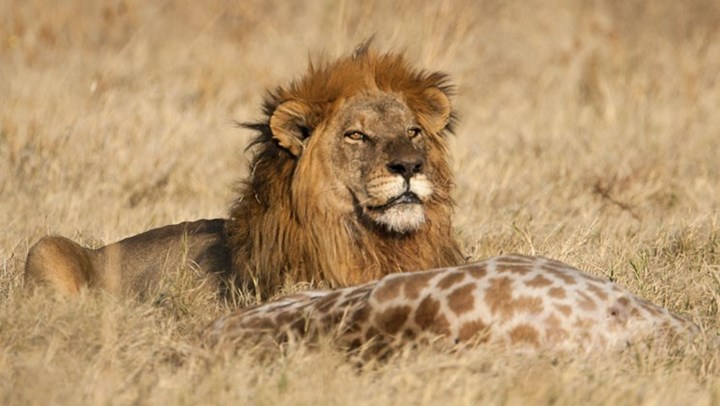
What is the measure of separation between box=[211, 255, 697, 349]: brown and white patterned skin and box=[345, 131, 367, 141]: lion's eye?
1219 mm

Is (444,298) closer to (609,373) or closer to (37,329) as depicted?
(609,373)

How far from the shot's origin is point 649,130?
1024 cm

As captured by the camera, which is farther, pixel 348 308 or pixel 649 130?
pixel 649 130

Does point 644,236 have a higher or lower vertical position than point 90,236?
lower

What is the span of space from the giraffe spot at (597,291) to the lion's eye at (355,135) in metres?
1.53

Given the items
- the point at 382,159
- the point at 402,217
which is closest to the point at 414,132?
the point at 382,159

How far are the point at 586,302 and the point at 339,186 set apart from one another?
1606 mm

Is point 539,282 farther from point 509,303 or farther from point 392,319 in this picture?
point 392,319

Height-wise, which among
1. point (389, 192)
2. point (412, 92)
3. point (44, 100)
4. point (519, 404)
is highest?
point (44, 100)

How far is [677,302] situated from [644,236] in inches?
57.0

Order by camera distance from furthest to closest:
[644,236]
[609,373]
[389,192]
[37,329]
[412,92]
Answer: [644,236] → [412,92] → [389,192] → [37,329] → [609,373]

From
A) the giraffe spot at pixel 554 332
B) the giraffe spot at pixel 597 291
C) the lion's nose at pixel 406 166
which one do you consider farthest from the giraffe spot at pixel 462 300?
the lion's nose at pixel 406 166

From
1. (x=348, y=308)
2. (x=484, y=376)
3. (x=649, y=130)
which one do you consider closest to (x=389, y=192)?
(x=348, y=308)

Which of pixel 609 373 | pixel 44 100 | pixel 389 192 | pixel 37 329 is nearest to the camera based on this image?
pixel 609 373
